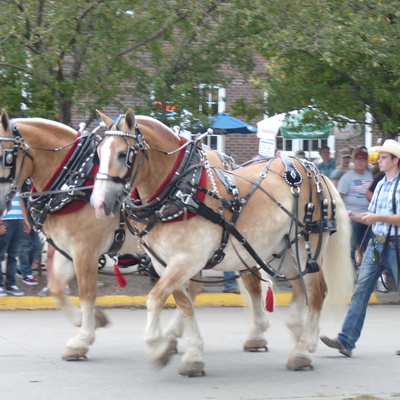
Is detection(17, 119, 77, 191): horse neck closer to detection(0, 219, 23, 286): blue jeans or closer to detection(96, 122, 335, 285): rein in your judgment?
detection(96, 122, 335, 285): rein

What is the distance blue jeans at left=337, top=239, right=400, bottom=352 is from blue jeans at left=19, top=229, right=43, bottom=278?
15.7 ft

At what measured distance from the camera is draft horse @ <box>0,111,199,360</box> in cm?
722

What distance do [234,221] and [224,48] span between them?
6.19 metres

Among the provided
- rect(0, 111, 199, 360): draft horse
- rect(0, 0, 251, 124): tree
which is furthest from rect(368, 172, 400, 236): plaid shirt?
rect(0, 0, 251, 124): tree

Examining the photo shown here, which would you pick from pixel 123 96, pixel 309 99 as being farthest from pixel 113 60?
pixel 309 99

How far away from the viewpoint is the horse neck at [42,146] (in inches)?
286

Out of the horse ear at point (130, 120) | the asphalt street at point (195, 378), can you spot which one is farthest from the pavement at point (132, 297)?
the horse ear at point (130, 120)

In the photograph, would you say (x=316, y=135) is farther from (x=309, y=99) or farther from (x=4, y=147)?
(x=4, y=147)

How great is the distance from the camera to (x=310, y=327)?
281 inches

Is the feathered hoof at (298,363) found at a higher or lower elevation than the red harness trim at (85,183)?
lower

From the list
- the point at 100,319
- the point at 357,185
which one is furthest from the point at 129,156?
the point at 357,185

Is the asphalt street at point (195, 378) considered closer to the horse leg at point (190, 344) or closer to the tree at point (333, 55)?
the horse leg at point (190, 344)

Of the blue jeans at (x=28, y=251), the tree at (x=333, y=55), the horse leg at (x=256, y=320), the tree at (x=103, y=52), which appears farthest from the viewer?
the tree at (x=333, y=55)

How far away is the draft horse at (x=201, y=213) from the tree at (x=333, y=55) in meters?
4.67
